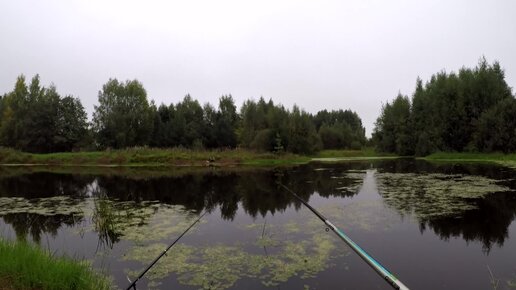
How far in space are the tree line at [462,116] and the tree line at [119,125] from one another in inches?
633

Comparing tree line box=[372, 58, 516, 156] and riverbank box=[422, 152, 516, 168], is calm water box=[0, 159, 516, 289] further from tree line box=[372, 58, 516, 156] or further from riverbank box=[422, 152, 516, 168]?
tree line box=[372, 58, 516, 156]

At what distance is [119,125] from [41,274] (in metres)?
49.5

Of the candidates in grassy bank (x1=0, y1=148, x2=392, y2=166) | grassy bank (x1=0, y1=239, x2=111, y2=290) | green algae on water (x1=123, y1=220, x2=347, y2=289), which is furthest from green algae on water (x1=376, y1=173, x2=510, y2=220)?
grassy bank (x1=0, y1=148, x2=392, y2=166)

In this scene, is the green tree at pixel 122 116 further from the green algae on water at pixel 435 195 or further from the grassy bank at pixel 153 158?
the green algae on water at pixel 435 195

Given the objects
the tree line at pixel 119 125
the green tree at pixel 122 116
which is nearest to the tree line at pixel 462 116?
the tree line at pixel 119 125

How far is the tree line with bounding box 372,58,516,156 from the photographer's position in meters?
38.8

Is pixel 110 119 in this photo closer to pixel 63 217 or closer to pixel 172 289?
pixel 63 217

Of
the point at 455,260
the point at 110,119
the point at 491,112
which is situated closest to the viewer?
the point at 455,260

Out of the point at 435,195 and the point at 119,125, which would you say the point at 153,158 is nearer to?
the point at 119,125

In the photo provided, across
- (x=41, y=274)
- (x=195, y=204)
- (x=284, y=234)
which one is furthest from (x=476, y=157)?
(x=41, y=274)

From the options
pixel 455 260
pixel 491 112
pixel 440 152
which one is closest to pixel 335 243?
pixel 455 260

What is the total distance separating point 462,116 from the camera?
45625 mm

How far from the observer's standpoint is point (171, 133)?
58.7 m

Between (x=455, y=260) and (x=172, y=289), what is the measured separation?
5.28m
